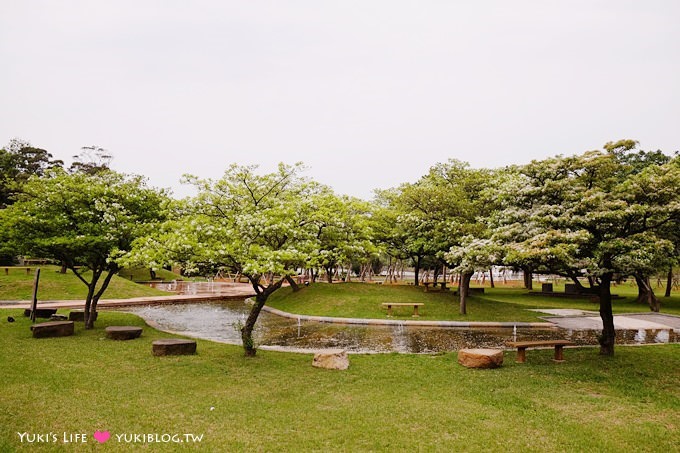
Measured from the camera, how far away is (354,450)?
769cm

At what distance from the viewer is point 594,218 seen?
13.5 m

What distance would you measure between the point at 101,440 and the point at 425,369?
31.4 ft

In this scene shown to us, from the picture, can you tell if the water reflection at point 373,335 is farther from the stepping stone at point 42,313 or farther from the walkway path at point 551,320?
the stepping stone at point 42,313

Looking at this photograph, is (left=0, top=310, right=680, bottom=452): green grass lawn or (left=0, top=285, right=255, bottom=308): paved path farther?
(left=0, top=285, right=255, bottom=308): paved path

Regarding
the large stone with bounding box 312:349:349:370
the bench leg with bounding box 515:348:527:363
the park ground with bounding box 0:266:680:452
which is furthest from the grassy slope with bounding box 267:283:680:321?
the large stone with bounding box 312:349:349:370

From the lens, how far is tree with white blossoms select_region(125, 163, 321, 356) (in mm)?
13297

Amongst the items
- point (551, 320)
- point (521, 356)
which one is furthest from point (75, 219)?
point (551, 320)

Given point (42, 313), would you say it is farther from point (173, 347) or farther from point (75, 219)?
point (173, 347)

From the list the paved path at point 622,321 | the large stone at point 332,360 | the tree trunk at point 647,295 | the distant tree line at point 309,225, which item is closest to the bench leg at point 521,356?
the distant tree line at point 309,225

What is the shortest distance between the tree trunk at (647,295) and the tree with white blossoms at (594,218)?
1904cm

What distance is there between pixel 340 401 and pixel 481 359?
19.7 feet

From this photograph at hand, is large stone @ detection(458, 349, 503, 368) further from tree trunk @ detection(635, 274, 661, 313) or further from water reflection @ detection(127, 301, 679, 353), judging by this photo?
tree trunk @ detection(635, 274, 661, 313)

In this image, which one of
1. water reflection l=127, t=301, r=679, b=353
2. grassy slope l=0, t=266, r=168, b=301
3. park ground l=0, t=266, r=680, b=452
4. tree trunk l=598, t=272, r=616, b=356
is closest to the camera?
park ground l=0, t=266, r=680, b=452

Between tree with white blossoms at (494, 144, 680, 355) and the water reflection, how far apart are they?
224 inches
